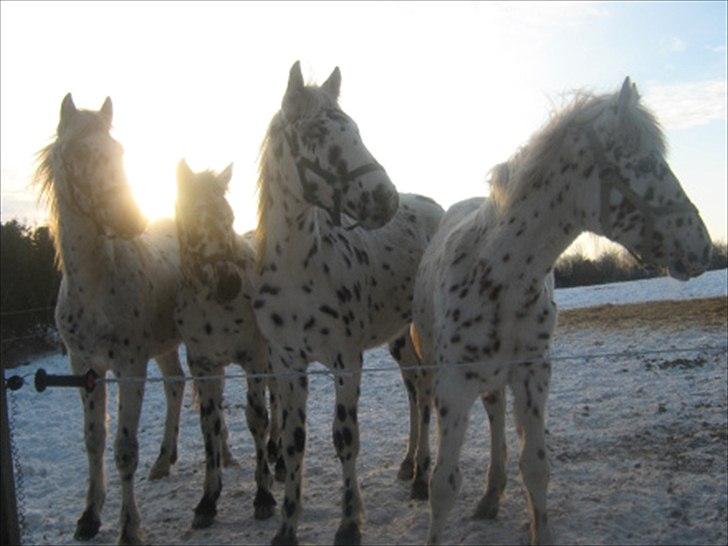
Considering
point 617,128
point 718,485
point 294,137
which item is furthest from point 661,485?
point 294,137

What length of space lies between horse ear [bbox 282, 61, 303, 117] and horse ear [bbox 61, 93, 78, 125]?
1.54 metres

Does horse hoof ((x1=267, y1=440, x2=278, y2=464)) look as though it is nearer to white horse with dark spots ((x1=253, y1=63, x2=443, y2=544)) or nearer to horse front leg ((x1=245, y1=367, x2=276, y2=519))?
Answer: horse front leg ((x1=245, y1=367, x2=276, y2=519))

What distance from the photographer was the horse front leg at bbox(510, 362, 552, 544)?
395cm

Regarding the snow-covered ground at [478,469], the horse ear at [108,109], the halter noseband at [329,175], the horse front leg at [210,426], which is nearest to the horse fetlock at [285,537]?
the snow-covered ground at [478,469]

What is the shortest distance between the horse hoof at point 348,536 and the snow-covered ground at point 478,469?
18 centimetres

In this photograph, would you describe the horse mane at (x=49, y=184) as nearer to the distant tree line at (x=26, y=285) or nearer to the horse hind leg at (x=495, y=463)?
the horse hind leg at (x=495, y=463)

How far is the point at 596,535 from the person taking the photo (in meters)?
4.48

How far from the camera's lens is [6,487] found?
319 centimetres

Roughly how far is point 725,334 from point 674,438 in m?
6.92

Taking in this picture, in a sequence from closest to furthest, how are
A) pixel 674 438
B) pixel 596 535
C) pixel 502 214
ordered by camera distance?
pixel 502 214 < pixel 596 535 < pixel 674 438

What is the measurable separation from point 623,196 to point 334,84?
2042 millimetres

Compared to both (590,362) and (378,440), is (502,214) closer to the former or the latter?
(378,440)

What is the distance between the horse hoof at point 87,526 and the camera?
196 inches

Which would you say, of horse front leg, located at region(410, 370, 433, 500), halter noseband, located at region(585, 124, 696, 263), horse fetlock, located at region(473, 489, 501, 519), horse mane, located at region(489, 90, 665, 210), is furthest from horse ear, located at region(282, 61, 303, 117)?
horse fetlock, located at region(473, 489, 501, 519)
